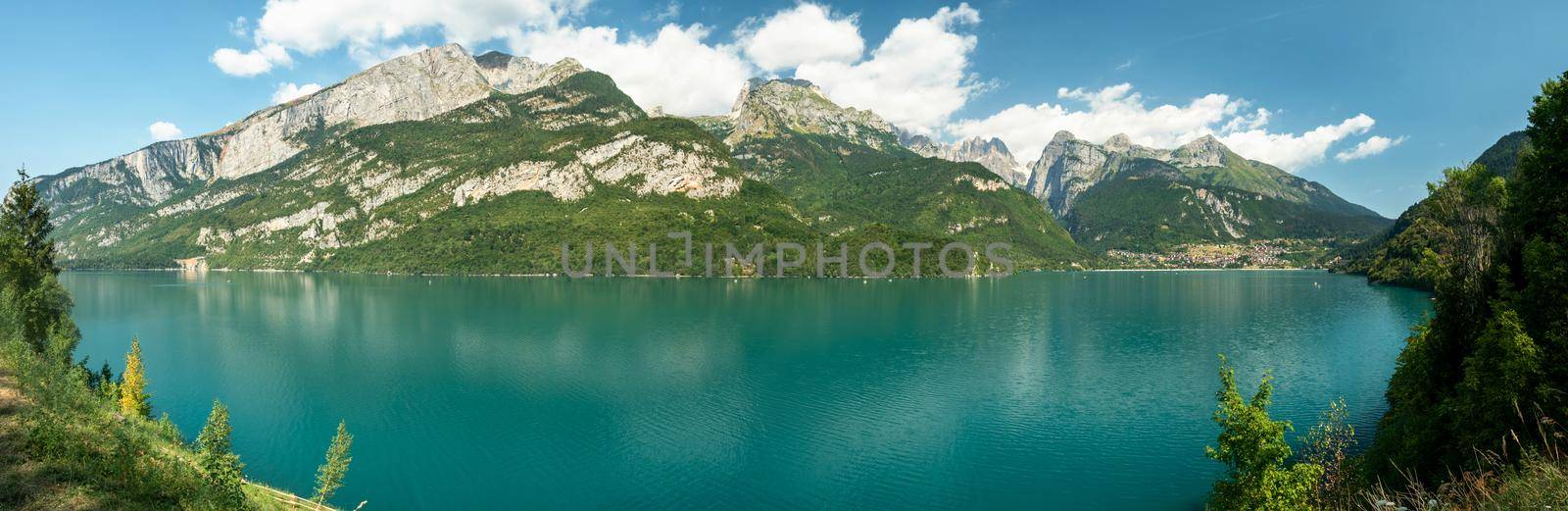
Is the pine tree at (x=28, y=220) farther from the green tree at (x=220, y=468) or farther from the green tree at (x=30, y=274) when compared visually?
the green tree at (x=220, y=468)

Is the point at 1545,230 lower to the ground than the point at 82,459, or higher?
higher

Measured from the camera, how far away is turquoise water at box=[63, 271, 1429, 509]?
87.2ft

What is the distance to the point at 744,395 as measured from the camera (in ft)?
136

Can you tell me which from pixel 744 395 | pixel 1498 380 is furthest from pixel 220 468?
pixel 1498 380

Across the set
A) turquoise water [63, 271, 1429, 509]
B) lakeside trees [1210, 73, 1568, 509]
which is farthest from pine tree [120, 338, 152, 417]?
lakeside trees [1210, 73, 1568, 509]

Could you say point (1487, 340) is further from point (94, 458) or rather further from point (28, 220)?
point (28, 220)

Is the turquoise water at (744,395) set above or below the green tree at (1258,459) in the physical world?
below

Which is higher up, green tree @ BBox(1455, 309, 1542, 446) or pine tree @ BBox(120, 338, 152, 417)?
green tree @ BBox(1455, 309, 1542, 446)

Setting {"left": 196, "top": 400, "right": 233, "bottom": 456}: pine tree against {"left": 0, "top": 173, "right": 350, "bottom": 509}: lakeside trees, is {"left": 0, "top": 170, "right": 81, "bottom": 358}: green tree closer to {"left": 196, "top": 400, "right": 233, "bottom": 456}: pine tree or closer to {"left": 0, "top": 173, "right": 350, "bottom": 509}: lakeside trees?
{"left": 0, "top": 173, "right": 350, "bottom": 509}: lakeside trees

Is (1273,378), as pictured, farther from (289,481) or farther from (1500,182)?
(289,481)

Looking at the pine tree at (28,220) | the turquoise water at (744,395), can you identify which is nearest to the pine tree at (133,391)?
the turquoise water at (744,395)

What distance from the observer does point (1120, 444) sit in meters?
31.1

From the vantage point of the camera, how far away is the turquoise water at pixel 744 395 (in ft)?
87.2

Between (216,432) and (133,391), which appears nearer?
(216,432)
